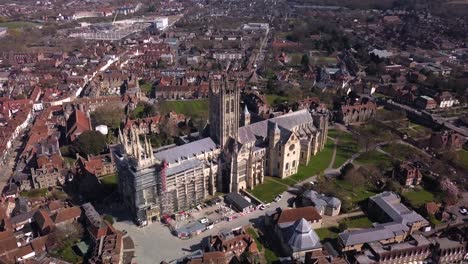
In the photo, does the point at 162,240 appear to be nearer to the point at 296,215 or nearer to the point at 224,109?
the point at 296,215

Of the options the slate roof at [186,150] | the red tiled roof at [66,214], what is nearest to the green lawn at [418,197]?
the slate roof at [186,150]

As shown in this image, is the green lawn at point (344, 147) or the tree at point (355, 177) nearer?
the tree at point (355, 177)

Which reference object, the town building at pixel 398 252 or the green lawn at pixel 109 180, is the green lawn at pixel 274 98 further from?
the town building at pixel 398 252

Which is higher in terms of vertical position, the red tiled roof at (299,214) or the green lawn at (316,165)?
the red tiled roof at (299,214)

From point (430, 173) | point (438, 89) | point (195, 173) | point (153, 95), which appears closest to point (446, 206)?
point (430, 173)

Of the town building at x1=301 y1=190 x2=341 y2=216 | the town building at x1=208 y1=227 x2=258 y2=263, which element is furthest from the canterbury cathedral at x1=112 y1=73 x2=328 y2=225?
the town building at x1=208 y1=227 x2=258 y2=263

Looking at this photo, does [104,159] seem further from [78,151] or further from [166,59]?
[166,59]

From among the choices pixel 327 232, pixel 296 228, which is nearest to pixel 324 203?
pixel 327 232
